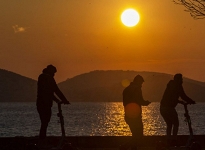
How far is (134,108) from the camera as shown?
12258 millimetres

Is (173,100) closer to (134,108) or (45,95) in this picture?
(134,108)

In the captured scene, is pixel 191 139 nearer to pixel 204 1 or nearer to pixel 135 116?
pixel 135 116

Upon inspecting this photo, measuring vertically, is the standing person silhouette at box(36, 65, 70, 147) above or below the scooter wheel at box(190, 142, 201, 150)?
above

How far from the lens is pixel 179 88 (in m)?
13.2

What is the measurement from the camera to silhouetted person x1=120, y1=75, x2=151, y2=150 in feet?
40.2

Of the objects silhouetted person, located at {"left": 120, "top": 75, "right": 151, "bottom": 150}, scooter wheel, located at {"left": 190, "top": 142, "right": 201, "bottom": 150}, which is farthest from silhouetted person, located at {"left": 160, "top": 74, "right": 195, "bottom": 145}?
silhouetted person, located at {"left": 120, "top": 75, "right": 151, "bottom": 150}

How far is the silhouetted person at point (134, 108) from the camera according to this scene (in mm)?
12242

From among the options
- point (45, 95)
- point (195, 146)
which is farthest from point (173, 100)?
point (45, 95)

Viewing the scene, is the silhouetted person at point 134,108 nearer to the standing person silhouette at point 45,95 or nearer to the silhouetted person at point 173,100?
the silhouetted person at point 173,100

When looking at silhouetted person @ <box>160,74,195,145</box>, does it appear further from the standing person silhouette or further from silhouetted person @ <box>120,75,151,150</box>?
the standing person silhouette

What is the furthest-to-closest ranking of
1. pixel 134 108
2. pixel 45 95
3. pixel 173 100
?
pixel 173 100 → pixel 45 95 → pixel 134 108

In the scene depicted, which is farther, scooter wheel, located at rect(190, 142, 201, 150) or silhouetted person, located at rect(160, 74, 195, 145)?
silhouetted person, located at rect(160, 74, 195, 145)

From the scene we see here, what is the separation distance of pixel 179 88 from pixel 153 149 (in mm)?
1649

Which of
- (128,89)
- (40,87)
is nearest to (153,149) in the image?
(128,89)
